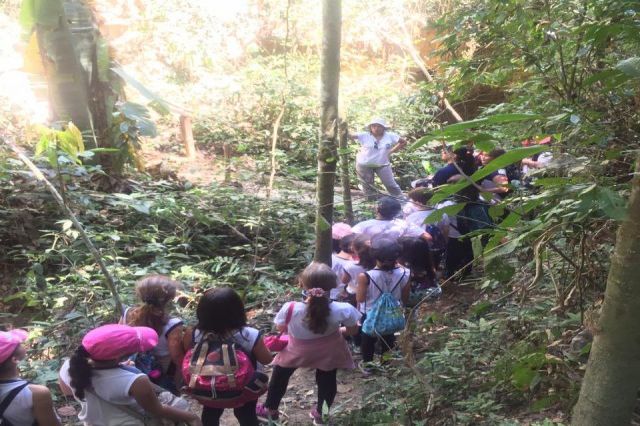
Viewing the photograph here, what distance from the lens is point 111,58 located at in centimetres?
745

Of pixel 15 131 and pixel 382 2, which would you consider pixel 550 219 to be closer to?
pixel 15 131

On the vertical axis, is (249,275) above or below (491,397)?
below

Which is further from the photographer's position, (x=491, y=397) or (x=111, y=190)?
(x=111, y=190)

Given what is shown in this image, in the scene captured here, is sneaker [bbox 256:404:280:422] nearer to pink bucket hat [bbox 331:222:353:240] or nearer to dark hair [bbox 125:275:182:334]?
dark hair [bbox 125:275:182:334]

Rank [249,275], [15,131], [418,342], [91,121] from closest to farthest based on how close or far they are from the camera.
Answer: [418,342] < [249,275] < [91,121] < [15,131]

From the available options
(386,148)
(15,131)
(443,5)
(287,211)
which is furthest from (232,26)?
(287,211)

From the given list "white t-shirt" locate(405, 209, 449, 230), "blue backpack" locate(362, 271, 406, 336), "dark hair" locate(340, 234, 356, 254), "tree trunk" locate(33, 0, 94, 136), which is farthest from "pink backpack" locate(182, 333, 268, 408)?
"tree trunk" locate(33, 0, 94, 136)

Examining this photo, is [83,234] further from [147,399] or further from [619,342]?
[619,342]

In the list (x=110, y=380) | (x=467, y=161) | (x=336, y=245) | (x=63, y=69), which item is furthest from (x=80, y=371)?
(x=63, y=69)

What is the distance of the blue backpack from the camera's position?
4.23m

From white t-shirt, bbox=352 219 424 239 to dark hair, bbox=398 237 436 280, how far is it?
134mm

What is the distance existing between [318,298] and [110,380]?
143cm

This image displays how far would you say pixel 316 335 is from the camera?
364cm

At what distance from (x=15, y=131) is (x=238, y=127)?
5427mm
